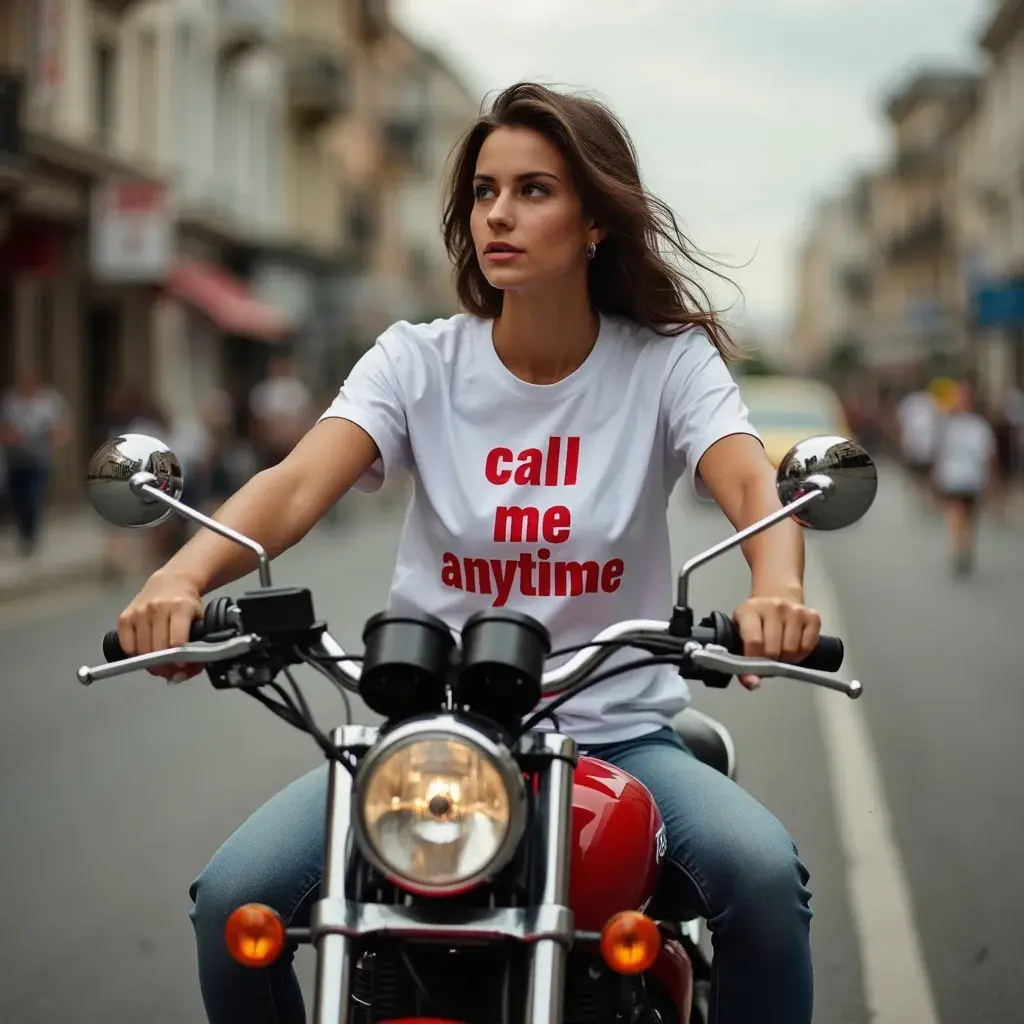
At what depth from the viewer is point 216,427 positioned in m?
20.1

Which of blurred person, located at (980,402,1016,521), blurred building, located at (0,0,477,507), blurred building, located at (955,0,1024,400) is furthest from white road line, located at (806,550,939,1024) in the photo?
blurred building, located at (955,0,1024,400)

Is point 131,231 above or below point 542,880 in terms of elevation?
above

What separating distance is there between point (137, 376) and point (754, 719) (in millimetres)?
21625

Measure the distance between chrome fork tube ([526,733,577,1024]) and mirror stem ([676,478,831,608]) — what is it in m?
0.24

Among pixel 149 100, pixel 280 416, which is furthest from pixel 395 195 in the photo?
pixel 280 416

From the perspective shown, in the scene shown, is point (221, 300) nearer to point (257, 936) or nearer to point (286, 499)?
point (286, 499)

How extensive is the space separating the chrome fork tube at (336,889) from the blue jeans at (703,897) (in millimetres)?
370

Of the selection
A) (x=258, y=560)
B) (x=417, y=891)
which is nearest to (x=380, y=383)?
(x=258, y=560)

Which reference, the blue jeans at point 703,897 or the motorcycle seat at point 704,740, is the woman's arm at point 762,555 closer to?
the blue jeans at point 703,897

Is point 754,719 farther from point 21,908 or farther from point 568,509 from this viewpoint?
point 568,509

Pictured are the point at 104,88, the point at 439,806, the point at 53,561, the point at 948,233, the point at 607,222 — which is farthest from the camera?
the point at 948,233

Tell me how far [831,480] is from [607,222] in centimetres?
82

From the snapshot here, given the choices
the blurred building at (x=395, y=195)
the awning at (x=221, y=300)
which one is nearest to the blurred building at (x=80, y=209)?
the awning at (x=221, y=300)

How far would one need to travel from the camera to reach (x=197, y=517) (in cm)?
228
